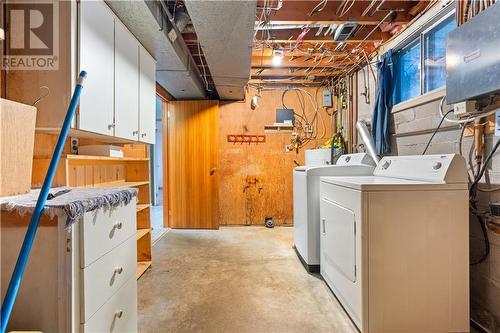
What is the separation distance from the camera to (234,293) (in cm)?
216

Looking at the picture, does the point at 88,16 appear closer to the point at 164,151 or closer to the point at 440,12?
the point at 440,12

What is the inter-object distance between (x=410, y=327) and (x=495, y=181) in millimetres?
1014

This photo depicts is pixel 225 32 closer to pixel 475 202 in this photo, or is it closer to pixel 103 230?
pixel 103 230

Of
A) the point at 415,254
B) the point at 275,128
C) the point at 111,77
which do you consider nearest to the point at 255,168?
the point at 275,128

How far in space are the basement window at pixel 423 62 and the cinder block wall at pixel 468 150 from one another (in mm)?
263

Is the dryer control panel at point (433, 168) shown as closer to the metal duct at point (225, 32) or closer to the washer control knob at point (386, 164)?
the washer control knob at point (386, 164)

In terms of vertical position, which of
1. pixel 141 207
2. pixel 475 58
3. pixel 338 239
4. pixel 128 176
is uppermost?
pixel 475 58

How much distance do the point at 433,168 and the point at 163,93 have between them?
11.4 feet

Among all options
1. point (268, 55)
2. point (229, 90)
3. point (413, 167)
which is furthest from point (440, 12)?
point (229, 90)

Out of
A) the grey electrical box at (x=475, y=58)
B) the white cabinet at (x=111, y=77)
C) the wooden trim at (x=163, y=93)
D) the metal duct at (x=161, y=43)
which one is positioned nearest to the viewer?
the grey electrical box at (x=475, y=58)

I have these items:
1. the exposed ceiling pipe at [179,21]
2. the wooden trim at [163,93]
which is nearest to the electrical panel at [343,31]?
the exposed ceiling pipe at [179,21]

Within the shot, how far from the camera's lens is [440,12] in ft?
7.09

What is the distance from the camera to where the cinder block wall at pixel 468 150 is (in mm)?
1599

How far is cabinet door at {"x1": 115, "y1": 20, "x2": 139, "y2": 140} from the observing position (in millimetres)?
1823
